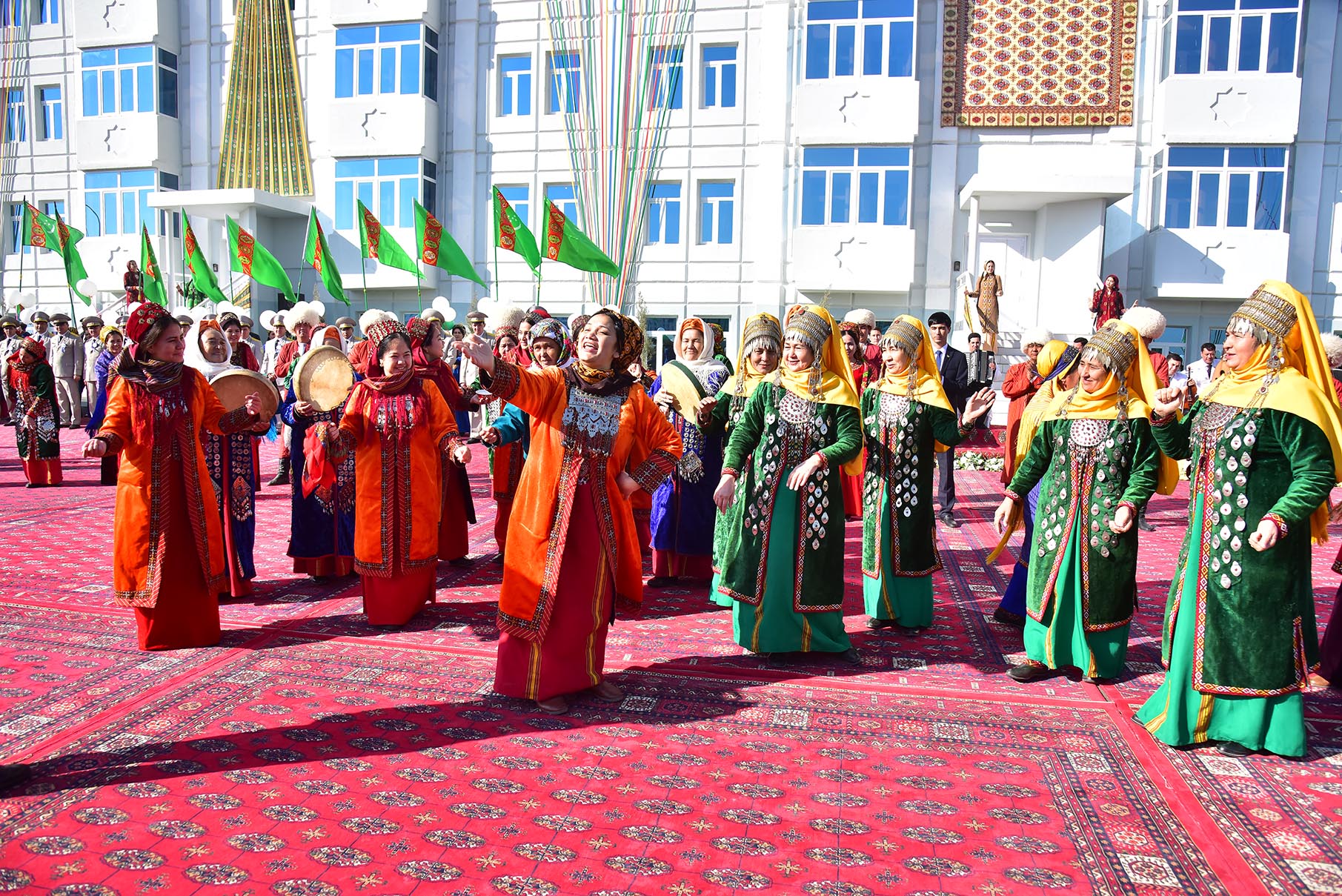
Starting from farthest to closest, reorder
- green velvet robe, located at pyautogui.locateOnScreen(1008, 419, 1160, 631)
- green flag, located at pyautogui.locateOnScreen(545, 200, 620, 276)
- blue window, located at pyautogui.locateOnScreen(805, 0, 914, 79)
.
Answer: blue window, located at pyautogui.locateOnScreen(805, 0, 914, 79)
green flag, located at pyautogui.locateOnScreen(545, 200, 620, 276)
green velvet robe, located at pyautogui.locateOnScreen(1008, 419, 1160, 631)

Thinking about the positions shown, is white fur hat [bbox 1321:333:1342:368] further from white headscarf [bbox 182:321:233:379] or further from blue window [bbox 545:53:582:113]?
blue window [bbox 545:53:582:113]

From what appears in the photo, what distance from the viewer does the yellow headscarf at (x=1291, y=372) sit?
3.03 m

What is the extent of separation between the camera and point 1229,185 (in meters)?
15.4

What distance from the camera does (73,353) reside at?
13.6 meters

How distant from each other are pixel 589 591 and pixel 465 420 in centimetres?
894

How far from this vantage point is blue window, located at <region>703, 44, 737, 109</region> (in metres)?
17.2

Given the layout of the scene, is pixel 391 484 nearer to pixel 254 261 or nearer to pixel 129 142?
pixel 254 261

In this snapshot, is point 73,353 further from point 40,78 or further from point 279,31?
point 40,78

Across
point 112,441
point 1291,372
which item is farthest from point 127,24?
point 1291,372

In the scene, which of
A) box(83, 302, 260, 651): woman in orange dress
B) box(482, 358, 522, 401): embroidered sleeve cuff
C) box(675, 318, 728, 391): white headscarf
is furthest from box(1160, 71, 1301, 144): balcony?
box(83, 302, 260, 651): woman in orange dress

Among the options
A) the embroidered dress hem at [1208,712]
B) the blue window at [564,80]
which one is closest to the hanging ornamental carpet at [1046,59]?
the blue window at [564,80]

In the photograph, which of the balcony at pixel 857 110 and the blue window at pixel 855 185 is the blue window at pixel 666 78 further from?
the blue window at pixel 855 185

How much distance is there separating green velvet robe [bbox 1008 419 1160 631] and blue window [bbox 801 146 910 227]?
13.2 m

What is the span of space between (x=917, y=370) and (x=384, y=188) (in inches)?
621
